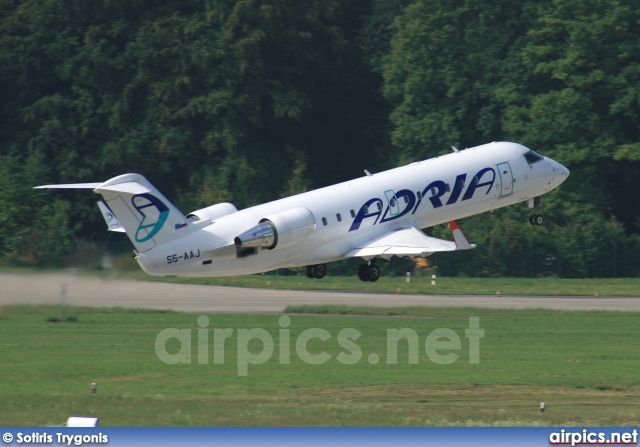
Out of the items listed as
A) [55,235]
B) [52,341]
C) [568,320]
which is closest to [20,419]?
[52,341]

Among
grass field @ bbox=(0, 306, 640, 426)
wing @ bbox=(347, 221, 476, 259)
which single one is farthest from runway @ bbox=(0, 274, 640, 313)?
wing @ bbox=(347, 221, 476, 259)

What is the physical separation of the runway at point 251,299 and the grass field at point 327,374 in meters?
1.36

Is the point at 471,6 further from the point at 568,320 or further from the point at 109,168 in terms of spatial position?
the point at 568,320

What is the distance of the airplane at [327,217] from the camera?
3850 cm

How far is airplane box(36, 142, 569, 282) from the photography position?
38.5 metres

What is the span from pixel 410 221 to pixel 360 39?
144 ft

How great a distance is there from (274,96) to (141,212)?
3980 centimetres

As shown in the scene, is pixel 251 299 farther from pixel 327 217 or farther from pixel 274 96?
pixel 274 96

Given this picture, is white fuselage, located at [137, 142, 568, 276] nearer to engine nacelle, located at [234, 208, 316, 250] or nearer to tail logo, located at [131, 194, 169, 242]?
engine nacelle, located at [234, 208, 316, 250]

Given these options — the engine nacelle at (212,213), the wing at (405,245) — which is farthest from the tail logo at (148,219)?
the wing at (405,245)

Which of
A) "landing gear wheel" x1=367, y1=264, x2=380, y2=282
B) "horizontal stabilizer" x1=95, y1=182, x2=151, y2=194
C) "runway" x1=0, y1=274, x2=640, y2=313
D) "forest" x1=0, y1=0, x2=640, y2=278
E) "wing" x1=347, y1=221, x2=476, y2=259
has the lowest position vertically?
"runway" x1=0, y1=274, x2=640, y2=313

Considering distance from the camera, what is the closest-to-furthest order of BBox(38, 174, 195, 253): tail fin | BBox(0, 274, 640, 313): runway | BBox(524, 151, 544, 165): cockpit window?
BBox(38, 174, 195, 253): tail fin
BBox(524, 151, 544, 165): cockpit window
BBox(0, 274, 640, 313): runway

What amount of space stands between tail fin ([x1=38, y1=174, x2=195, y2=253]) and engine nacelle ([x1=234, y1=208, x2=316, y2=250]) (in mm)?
2132

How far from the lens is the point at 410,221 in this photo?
141 ft
